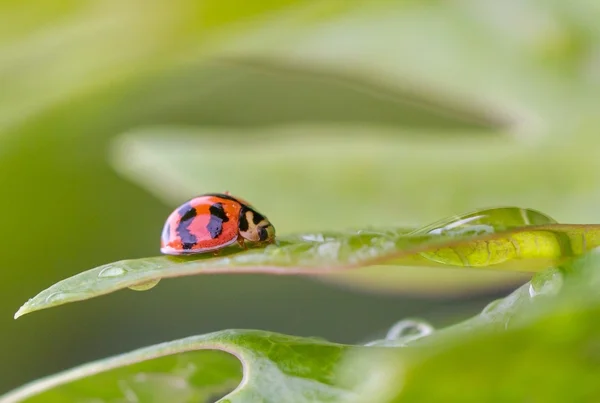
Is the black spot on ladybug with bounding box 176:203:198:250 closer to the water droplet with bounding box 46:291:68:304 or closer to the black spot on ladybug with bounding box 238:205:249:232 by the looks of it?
the black spot on ladybug with bounding box 238:205:249:232

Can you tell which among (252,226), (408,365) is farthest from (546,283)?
(252,226)

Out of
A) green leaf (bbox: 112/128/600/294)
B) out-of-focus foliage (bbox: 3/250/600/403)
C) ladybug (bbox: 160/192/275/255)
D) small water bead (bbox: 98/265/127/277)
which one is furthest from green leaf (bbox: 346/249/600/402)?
green leaf (bbox: 112/128/600/294)

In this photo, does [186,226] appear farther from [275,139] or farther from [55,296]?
[275,139]

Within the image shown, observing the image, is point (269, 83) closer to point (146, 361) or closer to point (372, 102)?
point (372, 102)

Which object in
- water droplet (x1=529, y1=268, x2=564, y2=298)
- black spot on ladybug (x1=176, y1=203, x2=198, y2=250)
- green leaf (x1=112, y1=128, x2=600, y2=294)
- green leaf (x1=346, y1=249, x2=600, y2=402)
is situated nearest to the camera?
green leaf (x1=346, y1=249, x2=600, y2=402)

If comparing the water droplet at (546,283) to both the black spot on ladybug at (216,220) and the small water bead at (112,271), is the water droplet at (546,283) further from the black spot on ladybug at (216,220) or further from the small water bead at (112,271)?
the black spot on ladybug at (216,220)

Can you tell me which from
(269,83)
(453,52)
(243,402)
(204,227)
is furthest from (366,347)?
(269,83)
